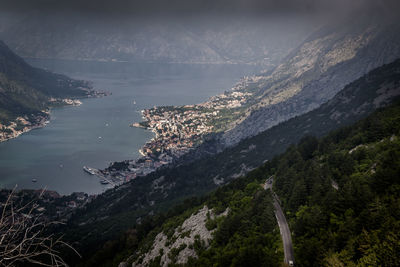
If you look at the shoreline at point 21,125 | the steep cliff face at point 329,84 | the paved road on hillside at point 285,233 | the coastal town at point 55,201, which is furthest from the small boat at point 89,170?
the paved road on hillside at point 285,233

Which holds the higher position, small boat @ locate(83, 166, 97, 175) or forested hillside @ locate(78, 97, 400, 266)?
small boat @ locate(83, 166, 97, 175)

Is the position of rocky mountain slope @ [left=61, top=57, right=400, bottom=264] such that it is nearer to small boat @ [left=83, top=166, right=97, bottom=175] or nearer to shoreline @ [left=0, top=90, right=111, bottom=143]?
small boat @ [left=83, top=166, right=97, bottom=175]

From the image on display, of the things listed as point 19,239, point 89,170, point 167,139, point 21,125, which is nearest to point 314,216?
point 19,239

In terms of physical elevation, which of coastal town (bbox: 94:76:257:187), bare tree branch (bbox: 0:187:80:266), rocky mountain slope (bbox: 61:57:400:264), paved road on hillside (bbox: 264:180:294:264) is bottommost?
rocky mountain slope (bbox: 61:57:400:264)

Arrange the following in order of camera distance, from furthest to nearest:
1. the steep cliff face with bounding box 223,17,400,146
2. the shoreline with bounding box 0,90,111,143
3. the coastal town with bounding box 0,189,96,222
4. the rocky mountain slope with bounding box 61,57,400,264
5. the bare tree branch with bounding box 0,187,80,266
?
the shoreline with bounding box 0,90,111,143 < the steep cliff face with bounding box 223,17,400,146 < the coastal town with bounding box 0,189,96,222 < the rocky mountain slope with bounding box 61,57,400,264 < the bare tree branch with bounding box 0,187,80,266

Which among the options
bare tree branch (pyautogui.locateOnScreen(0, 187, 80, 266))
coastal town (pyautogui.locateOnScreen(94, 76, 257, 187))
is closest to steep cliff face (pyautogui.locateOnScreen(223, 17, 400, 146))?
coastal town (pyautogui.locateOnScreen(94, 76, 257, 187))

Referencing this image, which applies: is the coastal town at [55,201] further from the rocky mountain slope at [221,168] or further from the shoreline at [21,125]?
the shoreline at [21,125]

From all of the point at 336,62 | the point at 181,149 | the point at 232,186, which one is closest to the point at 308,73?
the point at 336,62

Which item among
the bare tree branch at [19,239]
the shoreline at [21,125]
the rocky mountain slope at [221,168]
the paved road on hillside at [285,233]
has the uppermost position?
the shoreline at [21,125]

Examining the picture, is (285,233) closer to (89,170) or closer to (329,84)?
(89,170)

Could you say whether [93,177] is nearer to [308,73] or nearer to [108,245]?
[108,245]
